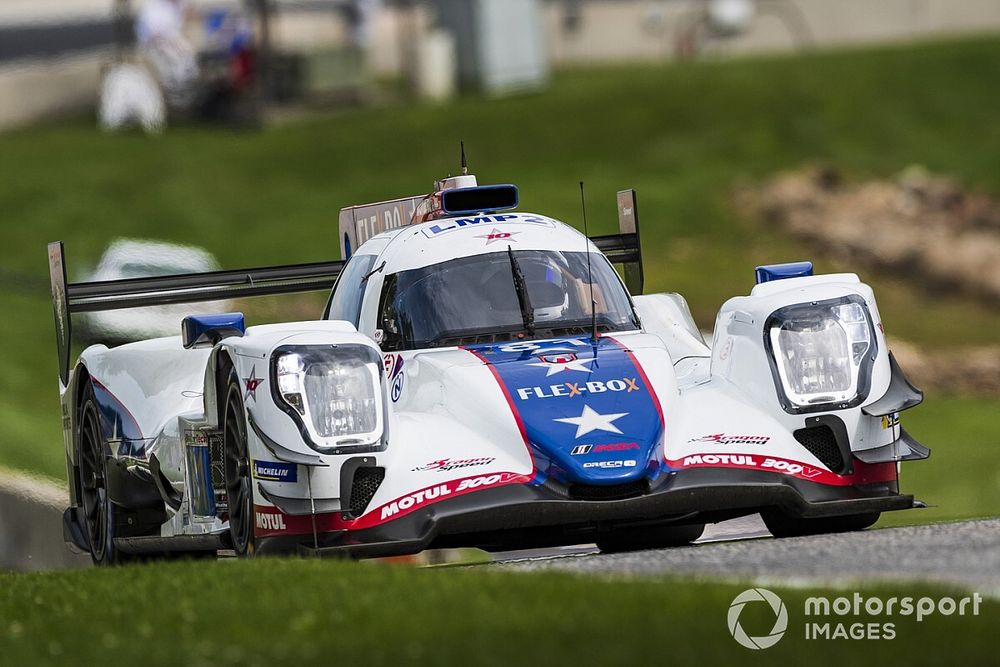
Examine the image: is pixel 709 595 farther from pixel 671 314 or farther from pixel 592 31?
pixel 592 31

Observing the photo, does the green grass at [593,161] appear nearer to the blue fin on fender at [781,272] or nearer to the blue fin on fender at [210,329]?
the blue fin on fender at [781,272]

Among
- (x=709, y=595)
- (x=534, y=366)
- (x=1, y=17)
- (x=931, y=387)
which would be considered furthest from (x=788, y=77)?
(x=709, y=595)

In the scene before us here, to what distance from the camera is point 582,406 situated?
27.2ft

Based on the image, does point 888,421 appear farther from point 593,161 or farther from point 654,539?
point 593,161

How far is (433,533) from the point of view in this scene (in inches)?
316

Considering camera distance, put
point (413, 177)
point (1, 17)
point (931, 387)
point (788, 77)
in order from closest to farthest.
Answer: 1. point (931, 387)
2. point (413, 177)
3. point (788, 77)
4. point (1, 17)

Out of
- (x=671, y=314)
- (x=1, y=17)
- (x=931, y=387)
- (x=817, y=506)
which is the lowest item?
(x=931, y=387)

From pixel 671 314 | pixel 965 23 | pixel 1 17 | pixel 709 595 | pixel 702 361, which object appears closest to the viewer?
pixel 709 595

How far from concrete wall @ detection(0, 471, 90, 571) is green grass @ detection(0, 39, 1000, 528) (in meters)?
9.88

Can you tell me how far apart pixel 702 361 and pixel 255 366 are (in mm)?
2590

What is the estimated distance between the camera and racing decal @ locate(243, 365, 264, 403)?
27.2ft

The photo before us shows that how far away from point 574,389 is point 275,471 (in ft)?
4.28

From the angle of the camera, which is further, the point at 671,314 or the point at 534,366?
the point at 671,314

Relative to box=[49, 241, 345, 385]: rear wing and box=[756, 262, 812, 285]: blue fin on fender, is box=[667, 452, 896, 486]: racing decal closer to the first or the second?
box=[756, 262, 812, 285]: blue fin on fender
